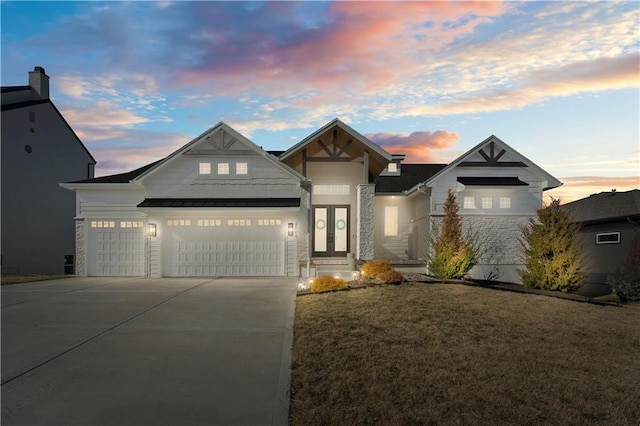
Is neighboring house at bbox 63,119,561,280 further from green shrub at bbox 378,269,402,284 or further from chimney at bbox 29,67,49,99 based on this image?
chimney at bbox 29,67,49,99

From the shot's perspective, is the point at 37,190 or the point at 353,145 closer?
the point at 353,145

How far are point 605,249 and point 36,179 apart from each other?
33.2 metres

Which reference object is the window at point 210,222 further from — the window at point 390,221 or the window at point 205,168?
the window at point 390,221

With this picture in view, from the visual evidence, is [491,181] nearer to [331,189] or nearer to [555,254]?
[555,254]

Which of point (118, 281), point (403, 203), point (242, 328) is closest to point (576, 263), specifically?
point (403, 203)

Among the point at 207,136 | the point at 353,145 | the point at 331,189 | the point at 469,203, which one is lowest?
the point at 469,203

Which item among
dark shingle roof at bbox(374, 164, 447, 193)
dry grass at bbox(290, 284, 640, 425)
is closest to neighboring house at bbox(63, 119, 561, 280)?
dark shingle roof at bbox(374, 164, 447, 193)

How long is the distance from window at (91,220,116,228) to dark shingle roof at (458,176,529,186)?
17.4 metres

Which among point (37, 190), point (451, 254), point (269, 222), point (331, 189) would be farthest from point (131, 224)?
point (451, 254)

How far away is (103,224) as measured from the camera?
1981cm

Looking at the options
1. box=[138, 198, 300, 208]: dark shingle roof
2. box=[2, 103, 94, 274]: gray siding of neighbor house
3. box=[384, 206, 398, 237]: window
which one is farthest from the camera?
box=[2, 103, 94, 274]: gray siding of neighbor house

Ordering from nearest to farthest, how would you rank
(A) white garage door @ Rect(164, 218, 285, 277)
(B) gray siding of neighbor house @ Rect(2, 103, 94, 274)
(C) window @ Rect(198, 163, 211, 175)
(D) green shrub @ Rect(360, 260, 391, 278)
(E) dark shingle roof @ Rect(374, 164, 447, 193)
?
(D) green shrub @ Rect(360, 260, 391, 278) → (A) white garage door @ Rect(164, 218, 285, 277) → (C) window @ Rect(198, 163, 211, 175) → (E) dark shingle roof @ Rect(374, 164, 447, 193) → (B) gray siding of neighbor house @ Rect(2, 103, 94, 274)

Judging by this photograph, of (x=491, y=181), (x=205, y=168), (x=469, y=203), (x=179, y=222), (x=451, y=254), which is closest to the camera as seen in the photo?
(x=451, y=254)

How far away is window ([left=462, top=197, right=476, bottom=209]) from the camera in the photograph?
2103 cm
